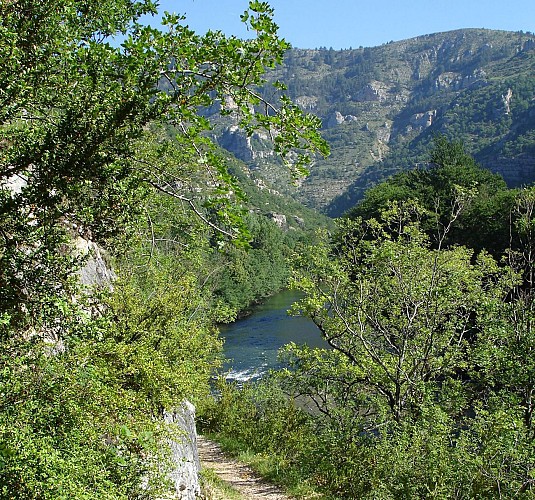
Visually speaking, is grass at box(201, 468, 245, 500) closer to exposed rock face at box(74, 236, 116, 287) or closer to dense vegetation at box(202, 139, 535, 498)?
dense vegetation at box(202, 139, 535, 498)

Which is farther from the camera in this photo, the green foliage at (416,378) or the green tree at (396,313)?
the green tree at (396,313)

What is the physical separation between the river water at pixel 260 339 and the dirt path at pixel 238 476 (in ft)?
29.1

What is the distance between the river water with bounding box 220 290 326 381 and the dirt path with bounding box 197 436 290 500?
8864mm

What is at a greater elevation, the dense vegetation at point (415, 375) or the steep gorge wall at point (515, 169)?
the steep gorge wall at point (515, 169)

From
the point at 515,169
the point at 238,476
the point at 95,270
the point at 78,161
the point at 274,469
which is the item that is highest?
the point at 515,169

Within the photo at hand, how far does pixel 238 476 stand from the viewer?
49.3ft

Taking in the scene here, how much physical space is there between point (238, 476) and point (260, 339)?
24629 mm

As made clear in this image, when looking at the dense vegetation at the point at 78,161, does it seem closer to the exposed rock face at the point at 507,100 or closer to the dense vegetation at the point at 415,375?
the dense vegetation at the point at 415,375

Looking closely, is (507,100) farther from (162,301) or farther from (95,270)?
(95,270)

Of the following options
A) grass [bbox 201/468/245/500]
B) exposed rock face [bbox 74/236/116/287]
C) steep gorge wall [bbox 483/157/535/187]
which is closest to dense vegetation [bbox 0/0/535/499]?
exposed rock face [bbox 74/236/116/287]

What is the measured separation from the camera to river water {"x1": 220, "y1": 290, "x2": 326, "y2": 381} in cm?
3195

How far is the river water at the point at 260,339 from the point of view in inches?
1258

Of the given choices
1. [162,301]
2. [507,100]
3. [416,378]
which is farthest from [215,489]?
[507,100]

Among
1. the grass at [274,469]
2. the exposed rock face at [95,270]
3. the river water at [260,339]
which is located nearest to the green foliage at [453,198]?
the river water at [260,339]
